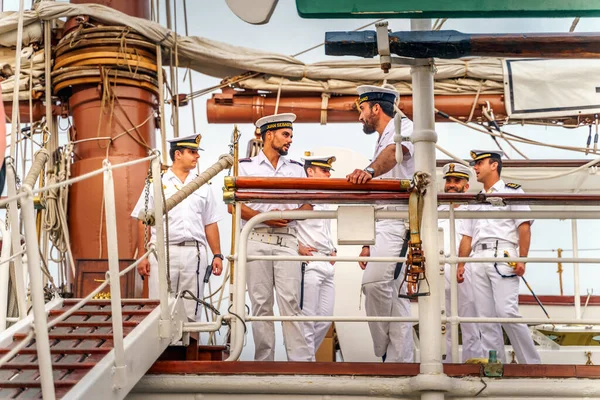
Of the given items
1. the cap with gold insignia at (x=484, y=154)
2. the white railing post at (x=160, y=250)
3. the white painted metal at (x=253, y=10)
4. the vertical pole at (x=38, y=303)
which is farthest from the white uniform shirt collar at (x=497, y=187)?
the vertical pole at (x=38, y=303)

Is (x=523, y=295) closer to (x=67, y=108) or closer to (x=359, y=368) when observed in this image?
(x=67, y=108)

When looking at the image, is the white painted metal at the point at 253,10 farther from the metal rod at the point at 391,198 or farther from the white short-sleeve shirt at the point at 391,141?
the white short-sleeve shirt at the point at 391,141

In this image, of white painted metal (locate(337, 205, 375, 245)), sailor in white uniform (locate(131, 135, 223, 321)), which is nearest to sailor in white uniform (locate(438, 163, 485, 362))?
sailor in white uniform (locate(131, 135, 223, 321))

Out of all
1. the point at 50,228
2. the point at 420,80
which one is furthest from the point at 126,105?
the point at 420,80

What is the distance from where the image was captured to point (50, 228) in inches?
261

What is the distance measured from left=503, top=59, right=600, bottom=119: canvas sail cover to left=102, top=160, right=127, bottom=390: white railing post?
479cm

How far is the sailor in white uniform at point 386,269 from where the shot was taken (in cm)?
518

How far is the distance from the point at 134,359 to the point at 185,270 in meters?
2.28

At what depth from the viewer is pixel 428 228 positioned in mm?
3852

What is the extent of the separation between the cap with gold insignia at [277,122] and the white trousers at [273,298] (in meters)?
0.89

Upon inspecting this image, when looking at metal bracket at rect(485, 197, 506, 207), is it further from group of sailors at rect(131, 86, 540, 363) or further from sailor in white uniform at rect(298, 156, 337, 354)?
sailor in white uniform at rect(298, 156, 337, 354)

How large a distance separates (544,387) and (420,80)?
1.41 meters

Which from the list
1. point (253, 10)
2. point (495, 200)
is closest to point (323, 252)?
point (495, 200)

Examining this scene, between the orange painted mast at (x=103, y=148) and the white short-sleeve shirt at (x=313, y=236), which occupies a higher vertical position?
the orange painted mast at (x=103, y=148)
